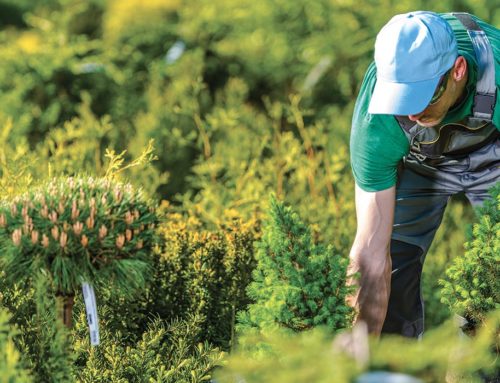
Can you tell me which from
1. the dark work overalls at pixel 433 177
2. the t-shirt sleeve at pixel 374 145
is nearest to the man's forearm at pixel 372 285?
the t-shirt sleeve at pixel 374 145

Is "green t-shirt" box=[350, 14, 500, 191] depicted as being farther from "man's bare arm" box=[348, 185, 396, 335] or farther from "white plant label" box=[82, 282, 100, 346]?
"white plant label" box=[82, 282, 100, 346]

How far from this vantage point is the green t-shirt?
300 cm

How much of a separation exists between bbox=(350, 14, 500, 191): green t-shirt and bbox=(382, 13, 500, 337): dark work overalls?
0.03 meters

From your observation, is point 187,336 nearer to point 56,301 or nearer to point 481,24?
point 56,301

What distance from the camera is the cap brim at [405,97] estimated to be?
2.69 metres

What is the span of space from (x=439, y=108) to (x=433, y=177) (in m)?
0.76

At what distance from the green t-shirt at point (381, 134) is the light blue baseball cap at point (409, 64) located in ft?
0.82

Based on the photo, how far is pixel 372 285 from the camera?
10.0 ft

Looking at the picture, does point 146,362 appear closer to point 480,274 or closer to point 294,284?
point 294,284

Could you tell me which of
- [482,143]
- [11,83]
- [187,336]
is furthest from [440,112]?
[11,83]

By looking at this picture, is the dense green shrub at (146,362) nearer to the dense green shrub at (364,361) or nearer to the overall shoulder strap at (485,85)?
the dense green shrub at (364,361)

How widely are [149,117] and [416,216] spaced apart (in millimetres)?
2325

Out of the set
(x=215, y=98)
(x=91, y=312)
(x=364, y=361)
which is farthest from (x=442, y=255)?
(x=364, y=361)

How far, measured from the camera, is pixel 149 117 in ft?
18.1
